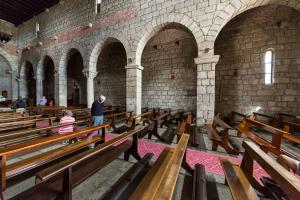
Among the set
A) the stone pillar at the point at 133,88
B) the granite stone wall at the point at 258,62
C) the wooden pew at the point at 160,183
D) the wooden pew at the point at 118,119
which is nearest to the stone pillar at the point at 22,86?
the wooden pew at the point at 118,119

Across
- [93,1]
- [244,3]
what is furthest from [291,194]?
[93,1]

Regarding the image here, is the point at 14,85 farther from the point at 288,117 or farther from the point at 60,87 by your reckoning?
the point at 288,117

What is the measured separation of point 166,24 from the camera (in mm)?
6121

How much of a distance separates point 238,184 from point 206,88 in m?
4.07

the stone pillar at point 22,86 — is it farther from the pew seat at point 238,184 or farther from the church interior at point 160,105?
the pew seat at point 238,184

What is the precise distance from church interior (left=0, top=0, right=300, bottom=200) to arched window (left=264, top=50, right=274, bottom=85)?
3 centimetres

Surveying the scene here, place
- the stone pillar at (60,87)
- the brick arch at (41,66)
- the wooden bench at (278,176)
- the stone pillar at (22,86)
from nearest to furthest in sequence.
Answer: the wooden bench at (278,176), the stone pillar at (60,87), the brick arch at (41,66), the stone pillar at (22,86)

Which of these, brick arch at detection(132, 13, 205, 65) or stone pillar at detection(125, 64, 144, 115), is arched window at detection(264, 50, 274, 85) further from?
stone pillar at detection(125, 64, 144, 115)

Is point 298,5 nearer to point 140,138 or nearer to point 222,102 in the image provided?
point 222,102

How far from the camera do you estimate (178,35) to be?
842cm

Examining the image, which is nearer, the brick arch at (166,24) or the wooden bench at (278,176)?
the wooden bench at (278,176)

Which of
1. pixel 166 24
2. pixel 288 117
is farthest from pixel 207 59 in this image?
pixel 288 117

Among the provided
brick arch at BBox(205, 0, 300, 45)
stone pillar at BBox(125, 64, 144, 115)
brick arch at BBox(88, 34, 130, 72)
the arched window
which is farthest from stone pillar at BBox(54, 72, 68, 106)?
the arched window

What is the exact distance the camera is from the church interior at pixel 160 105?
173 cm
